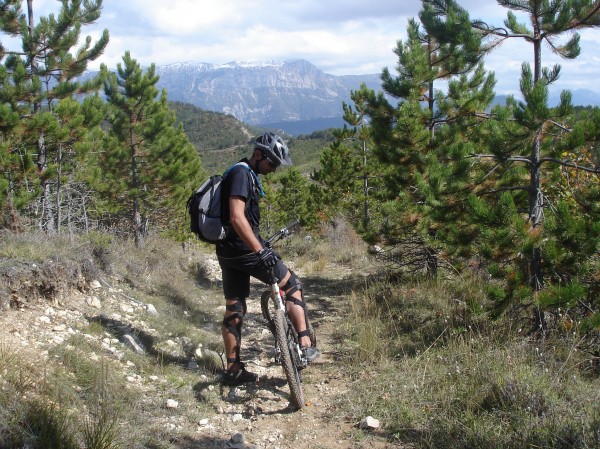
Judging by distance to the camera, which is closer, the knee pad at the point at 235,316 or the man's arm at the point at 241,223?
the man's arm at the point at 241,223

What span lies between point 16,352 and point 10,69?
29.6 ft

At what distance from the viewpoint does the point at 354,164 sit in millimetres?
19688

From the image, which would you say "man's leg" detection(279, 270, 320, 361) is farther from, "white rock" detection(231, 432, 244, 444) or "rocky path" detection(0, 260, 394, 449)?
"white rock" detection(231, 432, 244, 444)

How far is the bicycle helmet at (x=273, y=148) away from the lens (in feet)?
11.9

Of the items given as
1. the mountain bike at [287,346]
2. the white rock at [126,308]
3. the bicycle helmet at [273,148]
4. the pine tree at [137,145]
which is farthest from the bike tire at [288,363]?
the pine tree at [137,145]

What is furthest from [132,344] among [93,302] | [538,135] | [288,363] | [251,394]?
[538,135]

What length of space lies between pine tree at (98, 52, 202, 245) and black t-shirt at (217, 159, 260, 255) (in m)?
11.7

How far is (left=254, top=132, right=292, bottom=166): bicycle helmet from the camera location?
362 cm

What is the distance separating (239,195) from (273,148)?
0.46 metres

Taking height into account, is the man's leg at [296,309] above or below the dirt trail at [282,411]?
above

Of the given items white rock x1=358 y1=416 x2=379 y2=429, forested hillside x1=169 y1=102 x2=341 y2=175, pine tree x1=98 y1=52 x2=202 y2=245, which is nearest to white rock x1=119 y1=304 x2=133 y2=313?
white rock x1=358 y1=416 x2=379 y2=429

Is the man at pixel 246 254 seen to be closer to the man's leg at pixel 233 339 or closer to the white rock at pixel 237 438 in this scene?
the man's leg at pixel 233 339

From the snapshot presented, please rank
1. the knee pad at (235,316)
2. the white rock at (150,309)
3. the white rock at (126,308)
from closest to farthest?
the knee pad at (235,316)
the white rock at (126,308)
the white rock at (150,309)

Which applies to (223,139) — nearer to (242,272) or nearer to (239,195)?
(242,272)
